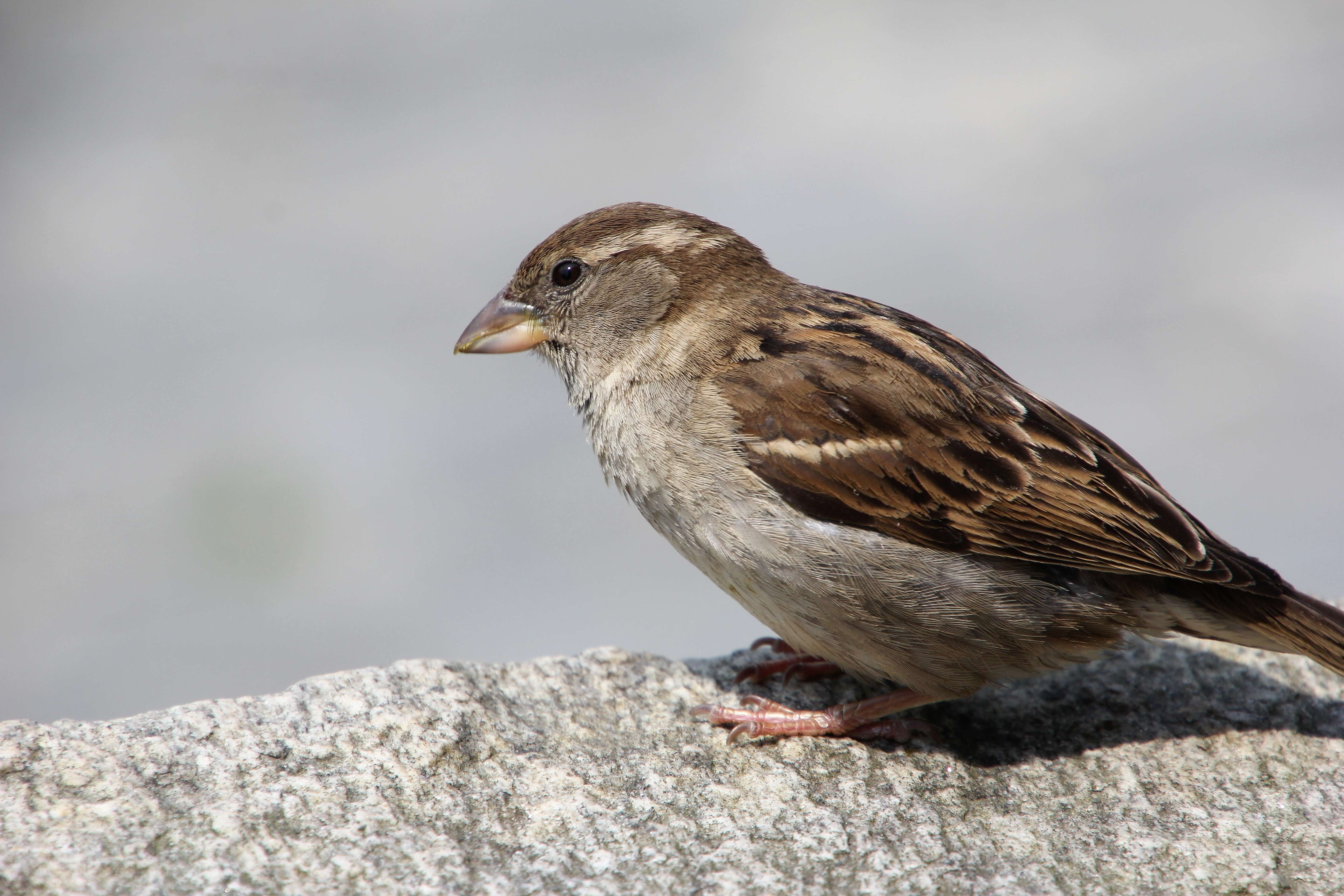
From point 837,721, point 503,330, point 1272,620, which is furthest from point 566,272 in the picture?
point 1272,620

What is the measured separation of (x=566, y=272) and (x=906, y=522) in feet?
4.48

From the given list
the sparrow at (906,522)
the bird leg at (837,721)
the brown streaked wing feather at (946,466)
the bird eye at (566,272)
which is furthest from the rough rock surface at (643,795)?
the bird eye at (566,272)

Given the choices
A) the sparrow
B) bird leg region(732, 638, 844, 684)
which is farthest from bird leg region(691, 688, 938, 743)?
bird leg region(732, 638, 844, 684)

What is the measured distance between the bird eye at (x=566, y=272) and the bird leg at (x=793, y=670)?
1.34 m

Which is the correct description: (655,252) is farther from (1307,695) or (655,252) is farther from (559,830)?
(1307,695)

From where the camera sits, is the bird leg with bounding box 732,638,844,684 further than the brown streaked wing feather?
Yes

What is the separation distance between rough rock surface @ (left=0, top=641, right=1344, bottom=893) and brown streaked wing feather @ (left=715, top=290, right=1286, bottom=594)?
0.53 meters

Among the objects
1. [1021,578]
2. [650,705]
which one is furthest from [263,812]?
[1021,578]

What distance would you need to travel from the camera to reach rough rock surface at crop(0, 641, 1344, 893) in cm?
212

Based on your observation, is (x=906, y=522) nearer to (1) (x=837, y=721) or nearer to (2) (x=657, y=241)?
(1) (x=837, y=721)

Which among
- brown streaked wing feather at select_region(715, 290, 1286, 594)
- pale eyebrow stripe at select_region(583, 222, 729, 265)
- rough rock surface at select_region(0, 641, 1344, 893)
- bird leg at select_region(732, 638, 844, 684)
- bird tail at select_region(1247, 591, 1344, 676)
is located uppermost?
pale eyebrow stripe at select_region(583, 222, 729, 265)

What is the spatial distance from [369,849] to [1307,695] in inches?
106

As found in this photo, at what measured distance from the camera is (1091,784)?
2686 millimetres

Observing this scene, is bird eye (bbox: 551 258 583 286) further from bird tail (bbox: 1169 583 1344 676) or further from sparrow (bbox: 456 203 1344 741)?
bird tail (bbox: 1169 583 1344 676)
